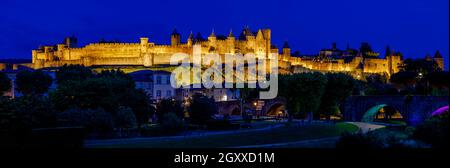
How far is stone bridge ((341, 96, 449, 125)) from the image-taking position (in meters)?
58.5

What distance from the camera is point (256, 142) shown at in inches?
1604

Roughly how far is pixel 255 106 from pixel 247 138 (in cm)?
4274

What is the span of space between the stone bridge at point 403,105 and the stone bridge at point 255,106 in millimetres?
14158

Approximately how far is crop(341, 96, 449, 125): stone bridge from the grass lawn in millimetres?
12274

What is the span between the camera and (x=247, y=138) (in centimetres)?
4184

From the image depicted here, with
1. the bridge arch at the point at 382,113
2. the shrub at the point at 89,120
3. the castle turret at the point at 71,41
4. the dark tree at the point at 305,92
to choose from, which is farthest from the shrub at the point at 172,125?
the castle turret at the point at 71,41

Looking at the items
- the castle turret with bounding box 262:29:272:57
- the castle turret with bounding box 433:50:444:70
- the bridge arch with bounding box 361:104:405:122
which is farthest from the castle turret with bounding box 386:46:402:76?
the bridge arch with bounding box 361:104:405:122

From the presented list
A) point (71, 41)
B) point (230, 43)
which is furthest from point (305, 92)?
point (71, 41)

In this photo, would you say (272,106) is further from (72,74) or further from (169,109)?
(72,74)

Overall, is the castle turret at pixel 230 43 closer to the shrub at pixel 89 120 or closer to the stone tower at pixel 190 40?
the stone tower at pixel 190 40

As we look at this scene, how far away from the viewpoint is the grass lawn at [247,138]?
125ft
